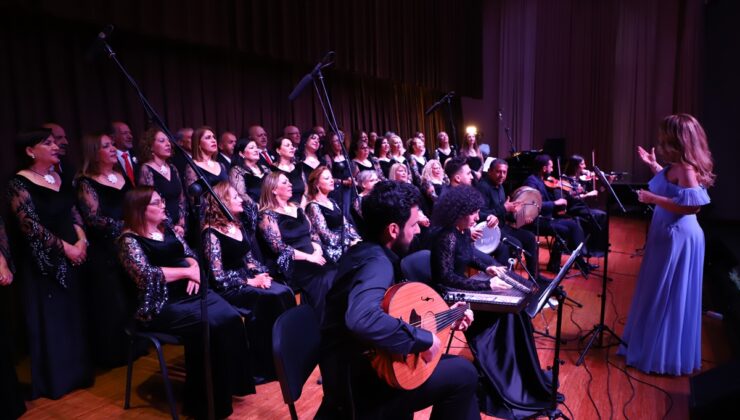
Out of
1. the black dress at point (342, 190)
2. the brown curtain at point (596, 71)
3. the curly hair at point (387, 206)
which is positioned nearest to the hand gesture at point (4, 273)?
the curly hair at point (387, 206)

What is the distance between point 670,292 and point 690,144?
95cm

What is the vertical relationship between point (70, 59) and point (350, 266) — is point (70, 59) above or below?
above

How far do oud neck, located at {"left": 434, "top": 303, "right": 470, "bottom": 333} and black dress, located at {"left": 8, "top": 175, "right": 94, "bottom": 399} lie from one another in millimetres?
2520

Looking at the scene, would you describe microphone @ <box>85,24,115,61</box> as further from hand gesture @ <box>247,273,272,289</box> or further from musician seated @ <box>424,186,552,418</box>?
musician seated @ <box>424,186,552,418</box>

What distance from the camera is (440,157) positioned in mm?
8555

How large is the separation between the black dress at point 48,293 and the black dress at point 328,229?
1846 mm

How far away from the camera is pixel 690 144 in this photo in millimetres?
3037

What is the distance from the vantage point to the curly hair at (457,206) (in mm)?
2992

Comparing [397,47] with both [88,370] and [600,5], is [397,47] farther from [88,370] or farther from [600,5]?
[88,370]

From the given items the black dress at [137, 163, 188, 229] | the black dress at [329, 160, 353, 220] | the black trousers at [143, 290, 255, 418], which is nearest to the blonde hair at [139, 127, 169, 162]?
the black dress at [137, 163, 188, 229]

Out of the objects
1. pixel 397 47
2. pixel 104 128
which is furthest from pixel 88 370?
pixel 397 47

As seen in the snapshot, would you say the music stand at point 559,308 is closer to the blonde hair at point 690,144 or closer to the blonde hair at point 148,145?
Answer: the blonde hair at point 690,144

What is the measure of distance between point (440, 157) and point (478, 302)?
5979 millimetres

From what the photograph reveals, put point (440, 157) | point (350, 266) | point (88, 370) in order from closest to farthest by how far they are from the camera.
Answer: point (350, 266) → point (88, 370) → point (440, 157)
